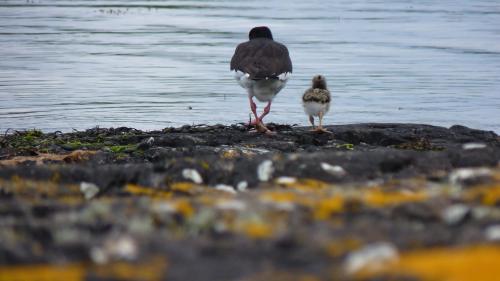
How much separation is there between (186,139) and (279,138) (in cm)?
126

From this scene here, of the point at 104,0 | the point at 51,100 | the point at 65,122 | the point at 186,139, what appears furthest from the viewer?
the point at 104,0

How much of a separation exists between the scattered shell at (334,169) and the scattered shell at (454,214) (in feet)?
7.43

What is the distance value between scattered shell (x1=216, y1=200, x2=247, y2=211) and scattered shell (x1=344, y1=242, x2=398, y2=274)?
1074 millimetres

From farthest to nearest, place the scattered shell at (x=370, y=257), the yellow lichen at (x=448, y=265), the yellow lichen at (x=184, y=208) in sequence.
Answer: the yellow lichen at (x=184, y=208)
the scattered shell at (x=370, y=257)
the yellow lichen at (x=448, y=265)

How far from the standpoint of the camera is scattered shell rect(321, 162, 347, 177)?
6934 millimetres

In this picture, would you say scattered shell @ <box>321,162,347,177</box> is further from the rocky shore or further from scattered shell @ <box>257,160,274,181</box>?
scattered shell @ <box>257,160,274,181</box>

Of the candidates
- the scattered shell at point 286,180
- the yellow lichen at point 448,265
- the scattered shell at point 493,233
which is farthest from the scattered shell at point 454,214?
the scattered shell at point 286,180

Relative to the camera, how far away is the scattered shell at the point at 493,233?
4109 millimetres

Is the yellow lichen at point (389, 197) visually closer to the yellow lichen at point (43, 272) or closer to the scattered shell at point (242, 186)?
the scattered shell at point (242, 186)

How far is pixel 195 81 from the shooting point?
2155cm

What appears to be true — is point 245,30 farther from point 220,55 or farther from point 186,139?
point 186,139

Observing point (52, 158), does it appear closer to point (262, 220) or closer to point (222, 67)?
point (262, 220)

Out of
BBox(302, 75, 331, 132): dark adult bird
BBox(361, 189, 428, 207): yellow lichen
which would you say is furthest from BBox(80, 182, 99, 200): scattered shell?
BBox(302, 75, 331, 132): dark adult bird

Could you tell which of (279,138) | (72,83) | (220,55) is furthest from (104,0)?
(279,138)
